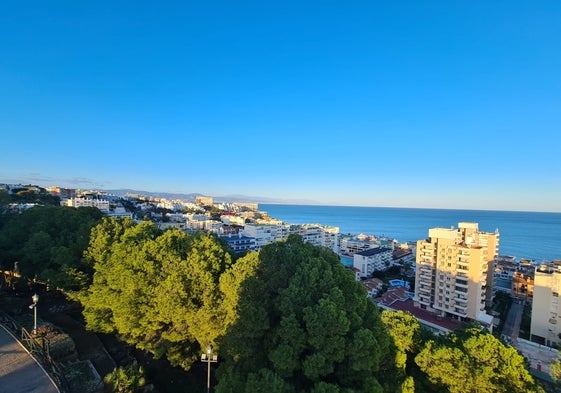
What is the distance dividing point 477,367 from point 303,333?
5.00 meters

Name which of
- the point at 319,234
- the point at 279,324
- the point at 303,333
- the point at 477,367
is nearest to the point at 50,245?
the point at 279,324

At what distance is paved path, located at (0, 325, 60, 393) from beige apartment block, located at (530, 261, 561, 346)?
3098cm

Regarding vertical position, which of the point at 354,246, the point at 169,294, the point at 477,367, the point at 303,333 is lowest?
the point at 354,246

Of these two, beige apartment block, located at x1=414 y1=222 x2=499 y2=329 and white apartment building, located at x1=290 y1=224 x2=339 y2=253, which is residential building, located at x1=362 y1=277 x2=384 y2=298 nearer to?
beige apartment block, located at x1=414 y1=222 x2=499 y2=329

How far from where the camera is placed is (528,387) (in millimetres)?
7270

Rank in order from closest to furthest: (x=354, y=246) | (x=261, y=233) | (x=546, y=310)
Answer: (x=546, y=310), (x=261, y=233), (x=354, y=246)

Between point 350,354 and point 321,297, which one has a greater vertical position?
point 321,297

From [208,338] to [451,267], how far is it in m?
25.8

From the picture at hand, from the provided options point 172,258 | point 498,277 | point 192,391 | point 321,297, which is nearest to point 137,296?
point 172,258

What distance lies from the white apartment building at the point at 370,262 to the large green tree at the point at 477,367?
34.7m

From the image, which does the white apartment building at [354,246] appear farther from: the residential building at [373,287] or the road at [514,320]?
the road at [514,320]

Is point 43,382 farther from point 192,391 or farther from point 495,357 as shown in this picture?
point 495,357

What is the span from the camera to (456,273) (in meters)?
26.8

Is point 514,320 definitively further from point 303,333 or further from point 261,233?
point 261,233
